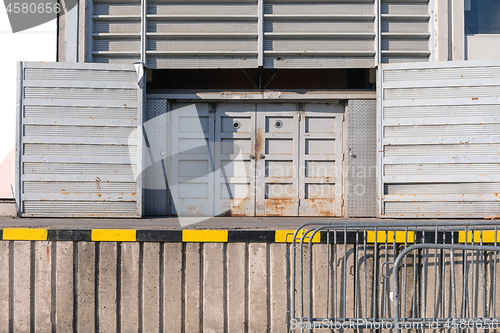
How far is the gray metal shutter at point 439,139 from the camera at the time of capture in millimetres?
5918

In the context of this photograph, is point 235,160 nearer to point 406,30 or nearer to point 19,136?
point 19,136

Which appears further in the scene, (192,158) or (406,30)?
(192,158)

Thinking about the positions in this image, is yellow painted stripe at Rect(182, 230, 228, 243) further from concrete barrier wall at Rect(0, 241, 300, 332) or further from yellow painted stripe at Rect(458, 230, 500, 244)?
yellow painted stripe at Rect(458, 230, 500, 244)

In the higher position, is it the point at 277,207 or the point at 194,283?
the point at 277,207

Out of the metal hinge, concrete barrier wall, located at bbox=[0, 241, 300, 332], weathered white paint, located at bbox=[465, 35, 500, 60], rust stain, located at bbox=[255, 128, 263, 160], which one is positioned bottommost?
concrete barrier wall, located at bbox=[0, 241, 300, 332]

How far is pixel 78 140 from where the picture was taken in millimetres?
6035

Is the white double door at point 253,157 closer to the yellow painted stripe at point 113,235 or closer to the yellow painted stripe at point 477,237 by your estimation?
the yellow painted stripe at point 113,235

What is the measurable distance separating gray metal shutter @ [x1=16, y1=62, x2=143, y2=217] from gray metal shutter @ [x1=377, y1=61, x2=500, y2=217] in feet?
14.8

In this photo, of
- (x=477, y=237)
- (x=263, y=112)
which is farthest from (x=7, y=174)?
(x=477, y=237)

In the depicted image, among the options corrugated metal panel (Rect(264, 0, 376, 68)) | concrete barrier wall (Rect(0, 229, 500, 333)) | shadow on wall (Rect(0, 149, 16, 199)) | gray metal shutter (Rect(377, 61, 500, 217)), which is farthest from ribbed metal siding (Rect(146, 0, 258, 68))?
concrete barrier wall (Rect(0, 229, 500, 333))

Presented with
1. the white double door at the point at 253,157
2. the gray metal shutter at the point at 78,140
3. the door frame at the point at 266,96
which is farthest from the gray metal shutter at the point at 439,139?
the gray metal shutter at the point at 78,140

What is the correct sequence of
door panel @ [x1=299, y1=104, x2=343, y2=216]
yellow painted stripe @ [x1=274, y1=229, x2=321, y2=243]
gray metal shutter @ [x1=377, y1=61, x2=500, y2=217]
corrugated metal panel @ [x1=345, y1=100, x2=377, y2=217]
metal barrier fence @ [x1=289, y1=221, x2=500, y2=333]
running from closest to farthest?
metal barrier fence @ [x1=289, y1=221, x2=500, y2=333]
yellow painted stripe @ [x1=274, y1=229, x2=321, y2=243]
gray metal shutter @ [x1=377, y1=61, x2=500, y2=217]
corrugated metal panel @ [x1=345, y1=100, x2=377, y2=217]
door panel @ [x1=299, y1=104, x2=343, y2=216]

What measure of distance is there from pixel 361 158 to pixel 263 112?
2.11 meters

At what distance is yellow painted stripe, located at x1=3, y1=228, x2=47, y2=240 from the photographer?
4023 mm
